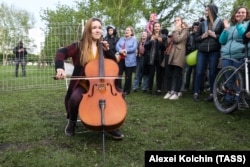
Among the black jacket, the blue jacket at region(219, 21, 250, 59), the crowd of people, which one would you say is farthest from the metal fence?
the blue jacket at region(219, 21, 250, 59)

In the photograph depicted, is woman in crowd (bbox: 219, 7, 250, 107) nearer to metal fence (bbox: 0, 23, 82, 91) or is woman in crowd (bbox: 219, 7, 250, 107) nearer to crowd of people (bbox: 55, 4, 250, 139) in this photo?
crowd of people (bbox: 55, 4, 250, 139)

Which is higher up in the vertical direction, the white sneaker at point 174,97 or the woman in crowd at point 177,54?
the woman in crowd at point 177,54

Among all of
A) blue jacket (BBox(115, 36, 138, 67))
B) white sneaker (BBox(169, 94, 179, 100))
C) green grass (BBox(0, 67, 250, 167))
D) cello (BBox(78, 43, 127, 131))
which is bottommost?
green grass (BBox(0, 67, 250, 167))

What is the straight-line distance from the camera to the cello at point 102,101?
338cm

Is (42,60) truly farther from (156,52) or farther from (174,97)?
(174,97)

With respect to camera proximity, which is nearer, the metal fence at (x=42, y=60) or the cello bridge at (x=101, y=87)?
the cello bridge at (x=101, y=87)

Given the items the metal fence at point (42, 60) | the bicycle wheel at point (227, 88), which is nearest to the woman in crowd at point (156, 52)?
the bicycle wheel at point (227, 88)

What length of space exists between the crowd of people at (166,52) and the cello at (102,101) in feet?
0.78

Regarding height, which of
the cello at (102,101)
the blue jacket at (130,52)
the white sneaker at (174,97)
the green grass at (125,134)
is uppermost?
the blue jacket at (130,52)

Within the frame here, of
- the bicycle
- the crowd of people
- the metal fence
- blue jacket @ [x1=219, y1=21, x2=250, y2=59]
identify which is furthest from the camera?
the metal fence

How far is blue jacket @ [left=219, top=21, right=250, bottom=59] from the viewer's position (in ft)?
16.8

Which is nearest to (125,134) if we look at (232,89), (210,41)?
(232,89)

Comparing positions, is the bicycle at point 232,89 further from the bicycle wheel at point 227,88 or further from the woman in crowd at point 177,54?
the woman in crowd at point 177,54

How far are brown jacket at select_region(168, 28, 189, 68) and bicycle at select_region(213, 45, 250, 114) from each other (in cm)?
136
